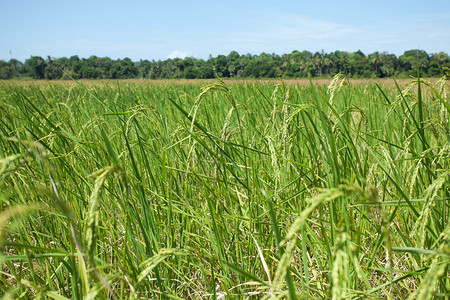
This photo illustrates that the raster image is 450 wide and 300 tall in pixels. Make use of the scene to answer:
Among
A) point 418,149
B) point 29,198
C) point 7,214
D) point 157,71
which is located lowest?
point 29,198

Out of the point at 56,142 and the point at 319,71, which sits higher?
the point at 319,71

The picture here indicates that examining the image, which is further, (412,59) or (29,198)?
(412,59)

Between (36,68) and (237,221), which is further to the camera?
(36,68)

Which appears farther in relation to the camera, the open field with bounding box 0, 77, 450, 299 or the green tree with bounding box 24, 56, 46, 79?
the green tree with bounding box 24, 56, 46, 79

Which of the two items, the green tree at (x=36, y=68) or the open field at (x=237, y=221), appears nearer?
the open field at (x=237, y=221)

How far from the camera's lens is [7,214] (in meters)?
0.34

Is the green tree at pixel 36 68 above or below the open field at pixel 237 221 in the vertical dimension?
above

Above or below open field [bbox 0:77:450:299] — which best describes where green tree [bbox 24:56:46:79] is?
above

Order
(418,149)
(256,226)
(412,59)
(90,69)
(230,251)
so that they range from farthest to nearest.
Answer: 1. (412,59)
2. (90,69)
3. (418,149)
4. (256,226)
5. (230,251)

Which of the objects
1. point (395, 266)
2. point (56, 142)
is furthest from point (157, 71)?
point (395, 266)

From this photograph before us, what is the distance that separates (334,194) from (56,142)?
1.69 meters

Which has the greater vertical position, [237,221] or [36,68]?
[36,68]

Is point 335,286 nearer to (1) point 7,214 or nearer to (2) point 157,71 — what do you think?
(1) point 7,214

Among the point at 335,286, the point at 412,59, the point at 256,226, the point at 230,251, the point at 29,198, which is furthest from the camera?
the point at 412,59
